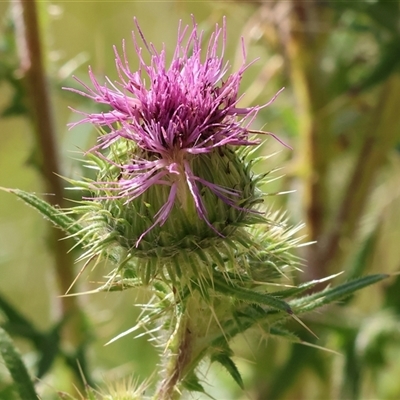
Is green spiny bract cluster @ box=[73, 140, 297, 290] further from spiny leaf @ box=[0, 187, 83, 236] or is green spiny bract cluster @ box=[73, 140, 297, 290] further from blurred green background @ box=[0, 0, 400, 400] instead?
blurred green background @ box=[0, 0, 400, 400]

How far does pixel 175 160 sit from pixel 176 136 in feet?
0.16

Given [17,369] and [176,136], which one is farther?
[17,369]

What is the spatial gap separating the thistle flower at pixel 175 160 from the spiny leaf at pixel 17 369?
397mm

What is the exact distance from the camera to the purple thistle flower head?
3.97 ft

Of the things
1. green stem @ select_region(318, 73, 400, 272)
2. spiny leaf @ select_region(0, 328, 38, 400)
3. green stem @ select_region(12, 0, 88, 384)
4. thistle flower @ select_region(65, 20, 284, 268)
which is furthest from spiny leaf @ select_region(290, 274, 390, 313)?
green stem @ select_region(318, 73, 400, 272)

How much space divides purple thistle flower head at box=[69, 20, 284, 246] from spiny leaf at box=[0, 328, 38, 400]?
0.44 meters

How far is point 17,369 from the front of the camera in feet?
4.47

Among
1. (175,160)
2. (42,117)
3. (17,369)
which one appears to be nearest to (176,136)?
(175,160)

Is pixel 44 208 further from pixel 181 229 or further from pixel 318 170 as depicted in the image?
pixel 318 170

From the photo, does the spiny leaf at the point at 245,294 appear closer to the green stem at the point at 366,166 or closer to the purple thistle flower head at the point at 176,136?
the purple thistle flower head at the point at 176,136

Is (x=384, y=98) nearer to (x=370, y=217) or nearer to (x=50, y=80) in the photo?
(x=370, y=217)

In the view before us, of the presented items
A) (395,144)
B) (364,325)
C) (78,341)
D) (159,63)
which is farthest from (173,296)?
(395,144)

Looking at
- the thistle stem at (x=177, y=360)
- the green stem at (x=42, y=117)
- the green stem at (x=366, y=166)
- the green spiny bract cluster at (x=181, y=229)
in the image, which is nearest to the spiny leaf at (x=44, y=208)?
the green spiny bract cluster at (x=181, y=229)

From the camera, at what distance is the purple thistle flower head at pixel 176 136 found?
3.97ft
